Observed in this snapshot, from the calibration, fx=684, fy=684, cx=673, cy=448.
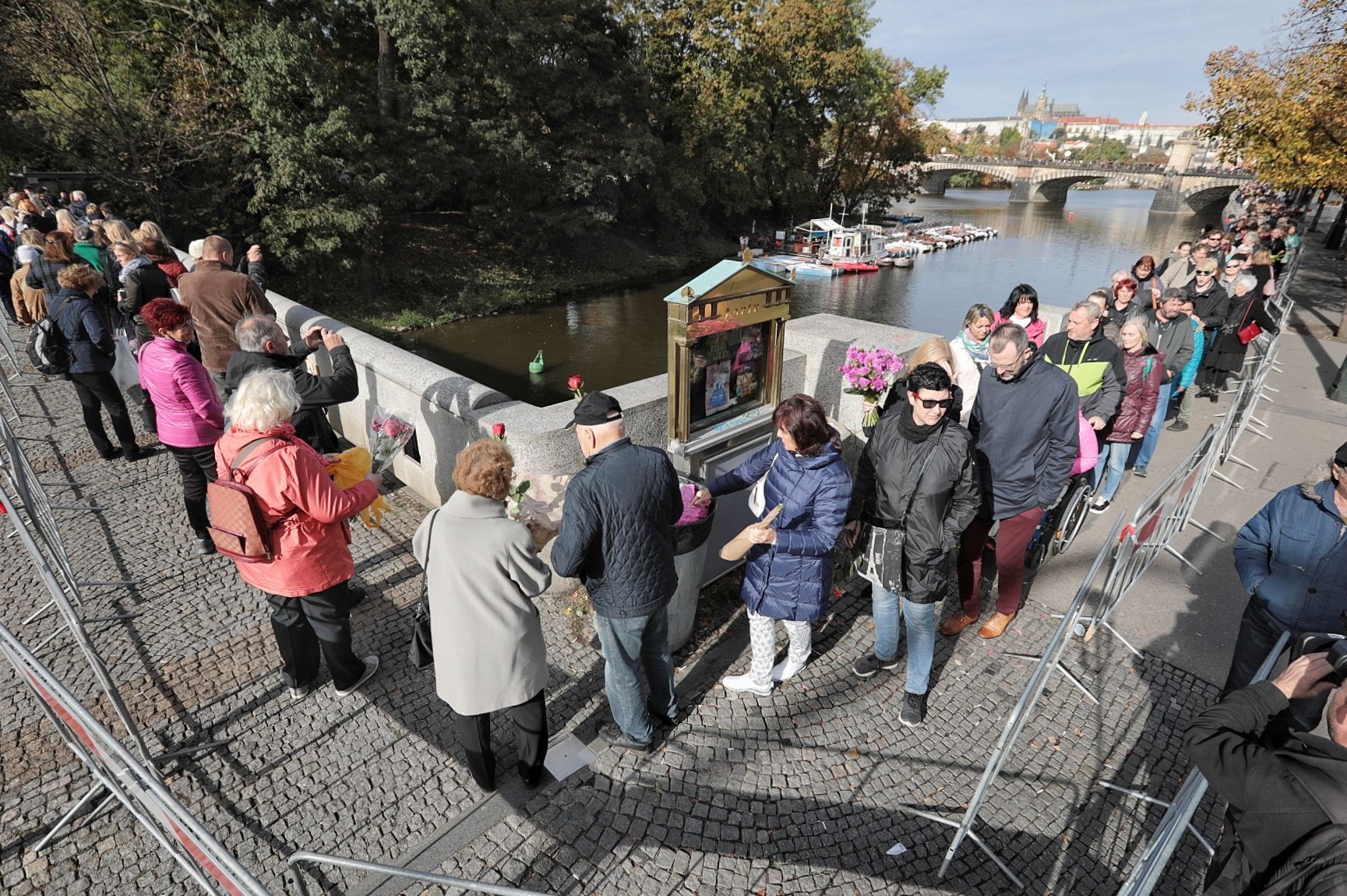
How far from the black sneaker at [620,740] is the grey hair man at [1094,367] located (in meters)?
3.70

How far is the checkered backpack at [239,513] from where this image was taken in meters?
2.80

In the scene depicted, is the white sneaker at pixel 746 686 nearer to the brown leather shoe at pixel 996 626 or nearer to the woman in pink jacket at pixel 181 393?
the brown leather shoe at pixel 996 626

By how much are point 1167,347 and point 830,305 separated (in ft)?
74.3

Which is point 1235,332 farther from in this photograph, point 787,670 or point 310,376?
point 310,376

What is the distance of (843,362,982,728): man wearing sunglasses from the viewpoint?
304 centimetres

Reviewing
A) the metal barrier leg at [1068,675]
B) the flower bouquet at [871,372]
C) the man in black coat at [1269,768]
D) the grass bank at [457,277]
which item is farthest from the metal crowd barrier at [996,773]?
the grass bank at [457,277]

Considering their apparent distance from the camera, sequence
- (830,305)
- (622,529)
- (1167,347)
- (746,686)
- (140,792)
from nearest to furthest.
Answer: (140,792) → (622,529) → (746,686) → (1167,347) → (830,305)

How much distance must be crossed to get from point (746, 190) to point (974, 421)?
32.9 meters

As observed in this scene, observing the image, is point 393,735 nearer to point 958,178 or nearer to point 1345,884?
point 1345,884

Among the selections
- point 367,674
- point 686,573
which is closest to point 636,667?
point 686,573

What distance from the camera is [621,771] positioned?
3131 millimetres

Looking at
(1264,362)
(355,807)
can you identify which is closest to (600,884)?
(355,807)

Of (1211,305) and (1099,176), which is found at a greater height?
(1211,305)

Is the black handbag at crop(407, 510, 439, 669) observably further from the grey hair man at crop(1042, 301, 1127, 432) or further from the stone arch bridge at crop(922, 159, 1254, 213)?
the stone arch bridge at crop(922, 159, 1254, 213)
